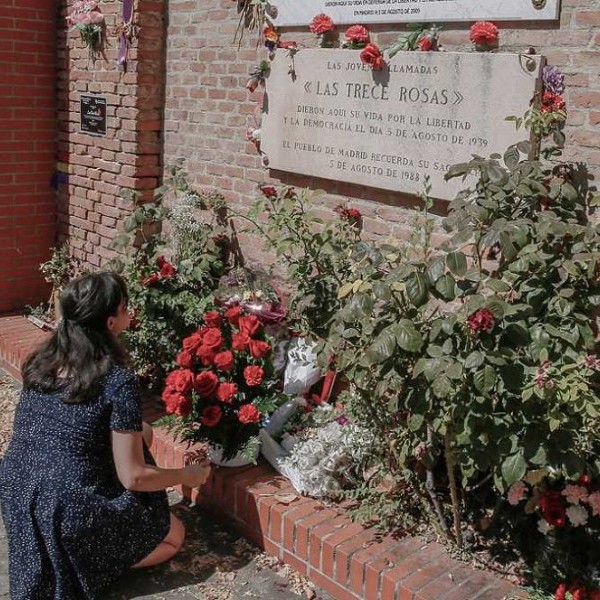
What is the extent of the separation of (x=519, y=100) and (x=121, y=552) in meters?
2.36

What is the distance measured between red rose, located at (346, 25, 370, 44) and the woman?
170 cm

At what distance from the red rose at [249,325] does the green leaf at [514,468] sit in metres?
1.46

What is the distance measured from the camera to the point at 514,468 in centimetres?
259

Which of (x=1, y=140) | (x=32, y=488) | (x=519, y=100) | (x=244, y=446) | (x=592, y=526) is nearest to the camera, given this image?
(x=592, y=526)

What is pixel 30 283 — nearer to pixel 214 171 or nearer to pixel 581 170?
pixel 214 171

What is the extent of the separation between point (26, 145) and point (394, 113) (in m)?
3.35

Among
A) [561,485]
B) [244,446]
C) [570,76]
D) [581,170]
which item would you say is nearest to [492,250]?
[581,170]

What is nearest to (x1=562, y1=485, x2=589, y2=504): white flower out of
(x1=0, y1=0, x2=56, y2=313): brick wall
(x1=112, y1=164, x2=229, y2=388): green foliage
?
(x1=112, y1=164, x2=229, y2=388): green foliage

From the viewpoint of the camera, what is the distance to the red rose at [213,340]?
145 inches

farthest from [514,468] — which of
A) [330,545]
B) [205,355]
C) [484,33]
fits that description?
[484,33]

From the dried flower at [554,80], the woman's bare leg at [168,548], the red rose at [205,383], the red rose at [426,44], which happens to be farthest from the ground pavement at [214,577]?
the red rose at [426,44]

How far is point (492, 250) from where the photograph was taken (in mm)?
3490

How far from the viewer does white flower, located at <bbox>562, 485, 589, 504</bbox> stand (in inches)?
106

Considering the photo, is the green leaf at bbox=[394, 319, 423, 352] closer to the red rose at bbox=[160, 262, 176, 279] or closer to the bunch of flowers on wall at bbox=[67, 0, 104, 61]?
the red rose at bbox=[160, 262, 176, 279]
